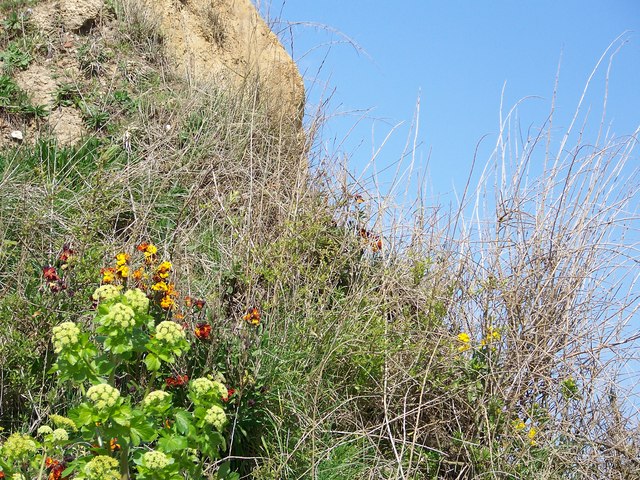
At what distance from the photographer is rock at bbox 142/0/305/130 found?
7469 mm

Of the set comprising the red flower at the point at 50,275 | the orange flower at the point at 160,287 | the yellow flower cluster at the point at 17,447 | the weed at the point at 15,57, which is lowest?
the yellow flower cluster at the point at 17,447

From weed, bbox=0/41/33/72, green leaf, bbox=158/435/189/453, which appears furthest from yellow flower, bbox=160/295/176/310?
weed, bbox=0/41/33/72

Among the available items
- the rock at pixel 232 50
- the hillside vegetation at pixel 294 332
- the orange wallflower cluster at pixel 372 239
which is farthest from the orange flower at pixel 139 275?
the rock at pixel 232 50

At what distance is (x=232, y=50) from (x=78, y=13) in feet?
5.09

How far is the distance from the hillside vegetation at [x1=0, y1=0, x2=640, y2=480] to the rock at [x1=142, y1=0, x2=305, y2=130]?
159 centimetres

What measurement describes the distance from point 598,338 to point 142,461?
2.94 meters

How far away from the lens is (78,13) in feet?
23.9

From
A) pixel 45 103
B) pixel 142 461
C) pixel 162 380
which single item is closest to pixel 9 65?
pixel 45 103

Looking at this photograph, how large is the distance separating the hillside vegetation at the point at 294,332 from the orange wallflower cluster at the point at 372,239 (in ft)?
0.07

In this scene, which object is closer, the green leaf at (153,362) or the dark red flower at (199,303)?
the green leaf at (153,362)

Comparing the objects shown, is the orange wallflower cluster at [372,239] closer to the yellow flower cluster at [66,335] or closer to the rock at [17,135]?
the rock at [17,135]

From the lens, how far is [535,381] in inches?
182

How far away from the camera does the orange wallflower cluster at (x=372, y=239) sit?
5.52m

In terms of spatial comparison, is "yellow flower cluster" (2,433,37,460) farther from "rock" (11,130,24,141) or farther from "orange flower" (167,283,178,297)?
"rock" (11,130,24,141)
